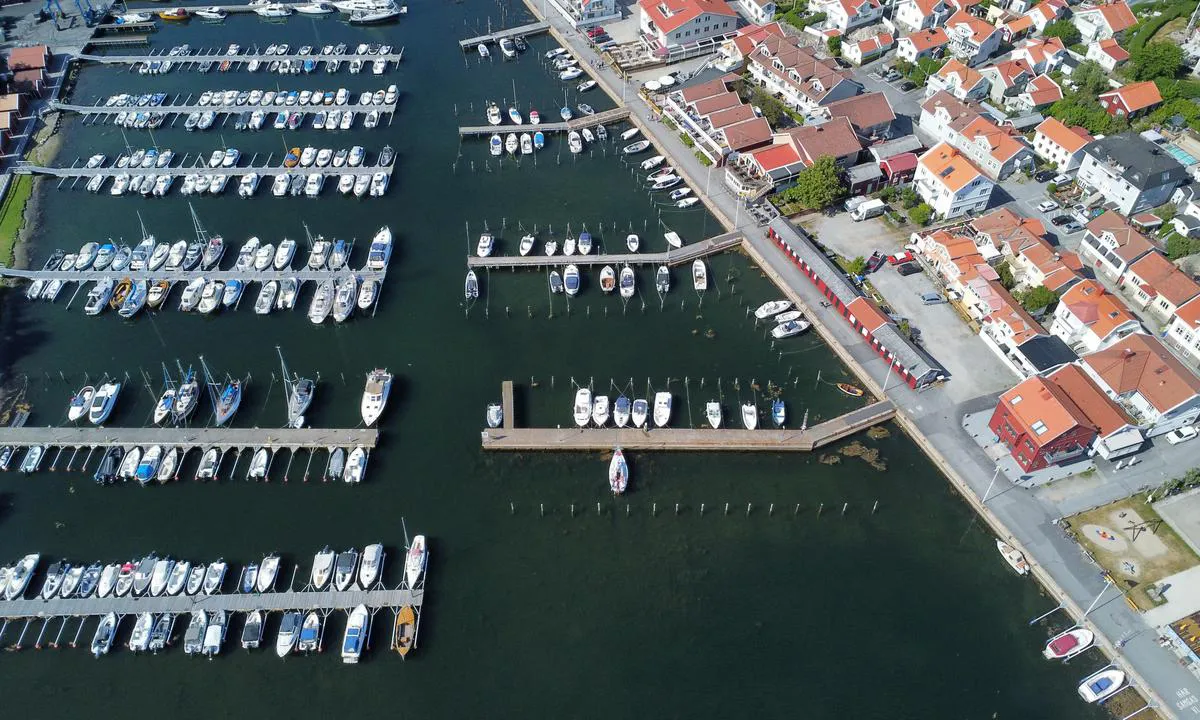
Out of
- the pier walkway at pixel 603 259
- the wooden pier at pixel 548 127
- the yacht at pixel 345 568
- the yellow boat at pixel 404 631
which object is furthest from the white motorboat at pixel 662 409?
the wooden pier at pixel 548 127

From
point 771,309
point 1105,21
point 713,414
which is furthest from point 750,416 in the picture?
point 1105,21

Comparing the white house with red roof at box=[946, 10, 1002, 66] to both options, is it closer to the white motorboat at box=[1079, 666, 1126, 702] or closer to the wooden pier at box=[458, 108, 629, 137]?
the wooden pier at box=[458, 108, 629, 137]

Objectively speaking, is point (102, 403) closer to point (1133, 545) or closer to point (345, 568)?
point (345, 568)

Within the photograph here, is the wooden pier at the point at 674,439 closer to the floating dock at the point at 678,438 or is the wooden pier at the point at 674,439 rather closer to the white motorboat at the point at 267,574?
the floating dock at the point at 678,438

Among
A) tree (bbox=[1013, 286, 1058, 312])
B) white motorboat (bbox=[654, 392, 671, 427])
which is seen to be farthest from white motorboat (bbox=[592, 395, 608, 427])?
tree (bbox=[1013, 286, 1058, 312])

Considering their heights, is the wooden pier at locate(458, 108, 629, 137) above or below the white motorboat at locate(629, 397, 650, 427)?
above

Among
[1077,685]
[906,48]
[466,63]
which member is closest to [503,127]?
[466,63]

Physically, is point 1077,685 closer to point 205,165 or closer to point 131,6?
point 205,165
